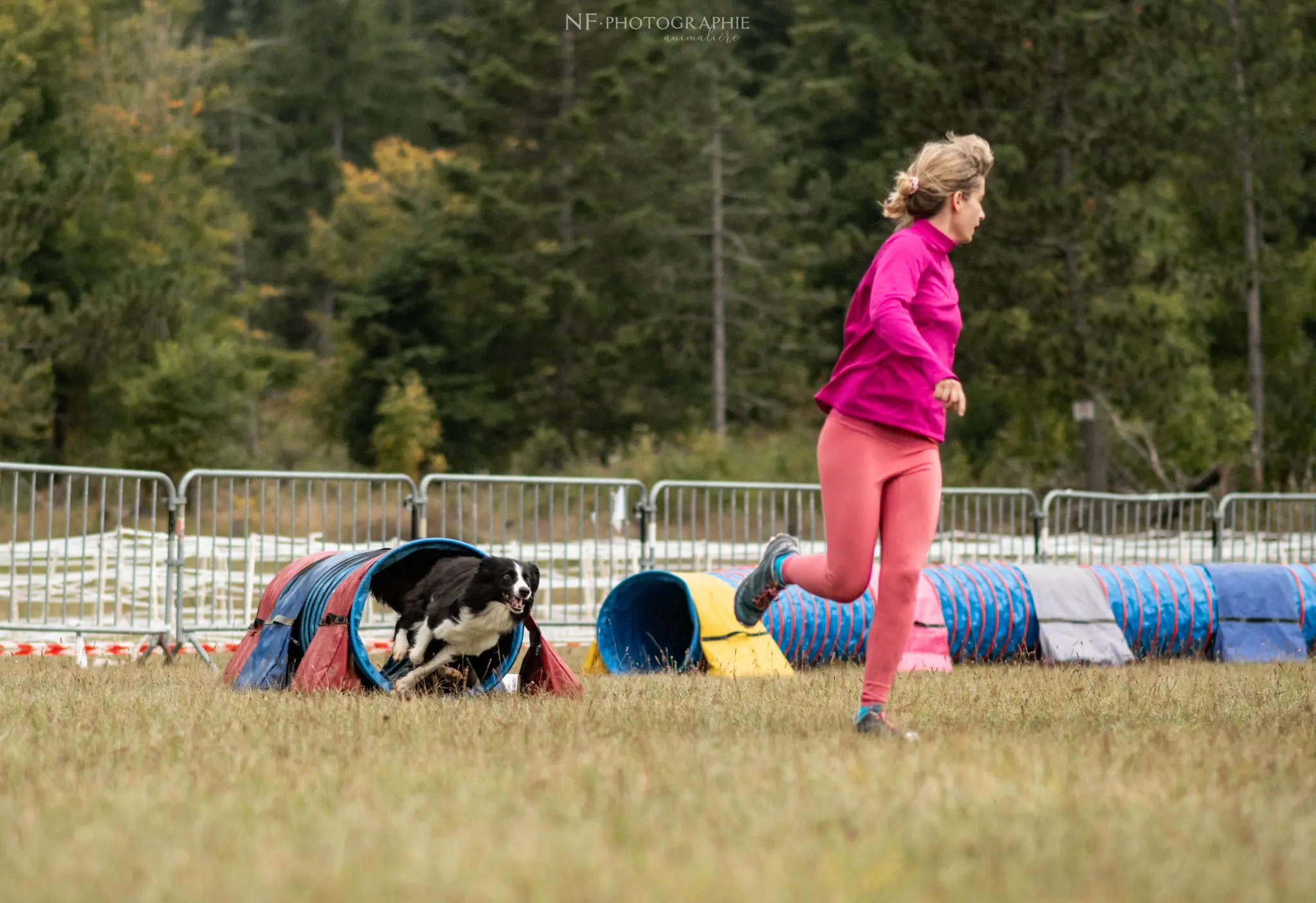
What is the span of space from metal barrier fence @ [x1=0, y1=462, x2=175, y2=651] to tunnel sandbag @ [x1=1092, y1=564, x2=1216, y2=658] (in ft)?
21.6

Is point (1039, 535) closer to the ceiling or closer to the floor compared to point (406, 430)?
closer to the floor

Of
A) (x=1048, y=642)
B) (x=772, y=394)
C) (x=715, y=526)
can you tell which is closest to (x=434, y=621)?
(x=1048, y=642)

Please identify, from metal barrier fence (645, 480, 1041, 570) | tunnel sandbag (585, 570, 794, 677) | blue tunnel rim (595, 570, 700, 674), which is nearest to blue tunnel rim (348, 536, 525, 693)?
tunnel sandbag (585, 570, 794, 677)

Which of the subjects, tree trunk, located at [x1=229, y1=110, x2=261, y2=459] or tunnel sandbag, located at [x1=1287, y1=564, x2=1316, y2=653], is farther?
tree trunk, located at [x1=229, y1=110, x2=261, y2=459]

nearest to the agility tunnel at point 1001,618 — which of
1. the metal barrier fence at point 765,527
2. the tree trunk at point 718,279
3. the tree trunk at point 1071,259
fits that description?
the metal barrier fence at point 765,527

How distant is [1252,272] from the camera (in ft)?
102

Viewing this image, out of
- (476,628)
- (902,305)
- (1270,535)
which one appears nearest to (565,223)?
(1270,535)

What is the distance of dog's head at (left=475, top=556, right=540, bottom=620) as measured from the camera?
714 centimetres

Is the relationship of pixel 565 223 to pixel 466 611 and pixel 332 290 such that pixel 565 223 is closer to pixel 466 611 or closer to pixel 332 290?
pixel 332 290

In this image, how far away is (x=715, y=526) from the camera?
15148mm

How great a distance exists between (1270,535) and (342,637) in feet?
44.6

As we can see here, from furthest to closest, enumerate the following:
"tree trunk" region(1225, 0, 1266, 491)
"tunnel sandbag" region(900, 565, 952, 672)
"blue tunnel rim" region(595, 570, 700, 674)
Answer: "tree trunk" region(1225, 0, 1266, 491) → "tunnel sandbag" region(900, 565, 952, 672) → "blue tunnel rim" region(595, 570, 700, 674)

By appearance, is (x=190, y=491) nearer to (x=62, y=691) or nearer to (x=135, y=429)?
(x=135, y=429)

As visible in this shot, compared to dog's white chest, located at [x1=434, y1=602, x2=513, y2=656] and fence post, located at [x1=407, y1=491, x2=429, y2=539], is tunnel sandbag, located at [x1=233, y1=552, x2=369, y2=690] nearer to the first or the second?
dog's white chest, located at [x1=434, y1=602, x2=513, y2=656]
